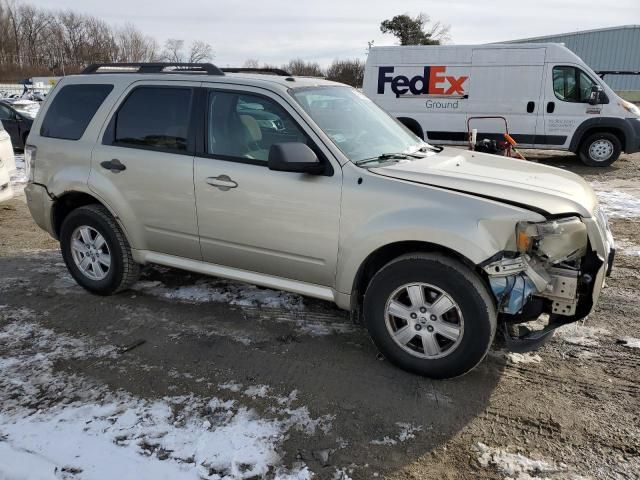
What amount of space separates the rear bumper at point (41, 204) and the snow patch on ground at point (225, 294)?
979 millimetres

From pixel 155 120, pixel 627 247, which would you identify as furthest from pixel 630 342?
pixel 155 120

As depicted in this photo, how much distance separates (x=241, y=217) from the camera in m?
3.72

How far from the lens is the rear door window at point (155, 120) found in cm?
399

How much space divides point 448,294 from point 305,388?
106 centimetres

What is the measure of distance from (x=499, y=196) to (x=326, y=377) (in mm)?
1565

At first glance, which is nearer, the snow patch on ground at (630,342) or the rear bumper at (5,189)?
the snow patch on ground at (630,342)

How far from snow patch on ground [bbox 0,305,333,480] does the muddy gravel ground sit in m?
0.01

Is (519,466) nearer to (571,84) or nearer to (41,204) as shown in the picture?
(41,204)

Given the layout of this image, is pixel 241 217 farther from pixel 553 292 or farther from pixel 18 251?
pixel 18 251

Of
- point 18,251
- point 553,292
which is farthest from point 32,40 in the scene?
point 553,292

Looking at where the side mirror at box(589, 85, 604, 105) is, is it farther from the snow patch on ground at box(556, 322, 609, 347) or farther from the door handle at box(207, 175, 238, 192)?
the door handle at box(207, 175, 238, 192)

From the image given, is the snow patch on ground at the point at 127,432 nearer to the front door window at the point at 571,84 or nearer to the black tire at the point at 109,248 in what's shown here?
the black tire at the point at 109,248

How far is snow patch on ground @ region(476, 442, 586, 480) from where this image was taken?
2.48 meters

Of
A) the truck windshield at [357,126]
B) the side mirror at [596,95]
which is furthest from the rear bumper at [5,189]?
the side mirror at [596,95]
